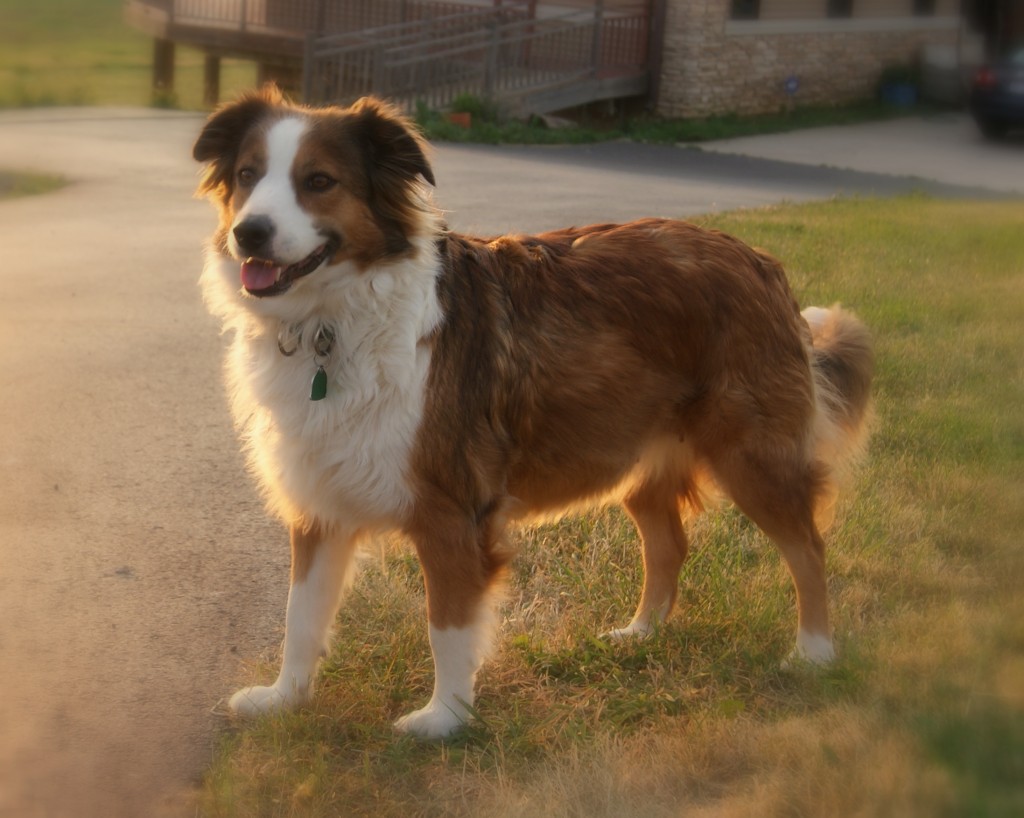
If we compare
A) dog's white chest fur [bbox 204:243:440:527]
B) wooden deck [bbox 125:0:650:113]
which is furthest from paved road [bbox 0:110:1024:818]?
wooden deck [bbox 125:0:650:113]

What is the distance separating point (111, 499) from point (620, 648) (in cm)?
262

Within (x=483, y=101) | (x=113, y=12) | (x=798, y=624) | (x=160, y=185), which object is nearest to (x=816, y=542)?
(x=798, y=624)

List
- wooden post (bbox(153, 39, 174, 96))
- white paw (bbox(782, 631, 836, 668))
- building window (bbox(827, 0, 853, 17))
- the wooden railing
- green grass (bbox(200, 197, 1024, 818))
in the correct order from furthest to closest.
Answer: the wooden railing
white paw (bbox(782, 631, 836, 668))
wooden post (bbox(153, 39, 174, 96))
building window (bbox(827, 0, 853, 17))
green grass (bbox(200, 197, 1024, 818))

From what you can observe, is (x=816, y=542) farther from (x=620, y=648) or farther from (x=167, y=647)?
(x=167, y=647)

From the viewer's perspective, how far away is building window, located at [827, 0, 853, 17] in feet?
6.11

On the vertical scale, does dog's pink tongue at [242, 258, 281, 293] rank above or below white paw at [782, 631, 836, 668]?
above

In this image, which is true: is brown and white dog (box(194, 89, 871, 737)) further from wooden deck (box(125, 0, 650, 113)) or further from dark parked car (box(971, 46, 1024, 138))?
wooden deck (box(125, 0, 650, 113))

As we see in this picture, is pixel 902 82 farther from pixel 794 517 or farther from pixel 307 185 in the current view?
pixel 794 517

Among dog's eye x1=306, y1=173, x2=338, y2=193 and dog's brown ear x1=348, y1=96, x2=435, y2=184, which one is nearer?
dog's eye x1=306, y1=173, x2=338, y2=193

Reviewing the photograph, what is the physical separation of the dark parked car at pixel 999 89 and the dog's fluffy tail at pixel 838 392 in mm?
2842


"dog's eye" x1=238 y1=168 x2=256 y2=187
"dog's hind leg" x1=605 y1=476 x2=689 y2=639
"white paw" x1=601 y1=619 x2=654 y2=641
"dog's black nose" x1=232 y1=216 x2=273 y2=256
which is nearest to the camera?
"dog's black nose" x1=232 y1=216 x2=273 y2=256

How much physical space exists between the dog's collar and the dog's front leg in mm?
493

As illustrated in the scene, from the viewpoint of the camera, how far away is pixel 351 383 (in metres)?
3.66

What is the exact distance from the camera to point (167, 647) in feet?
14.2
